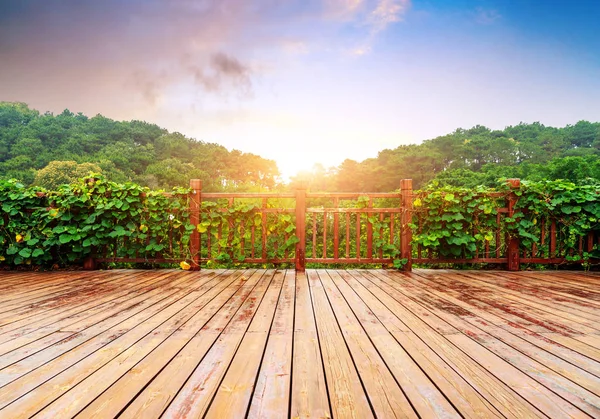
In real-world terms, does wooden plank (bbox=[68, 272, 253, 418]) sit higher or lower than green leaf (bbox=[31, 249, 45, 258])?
lower

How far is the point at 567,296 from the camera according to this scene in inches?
97.9

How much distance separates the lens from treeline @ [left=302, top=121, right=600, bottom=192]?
59.6 feet

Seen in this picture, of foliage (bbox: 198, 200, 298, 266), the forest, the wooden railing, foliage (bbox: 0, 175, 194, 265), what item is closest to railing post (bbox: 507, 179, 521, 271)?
the wooden railing

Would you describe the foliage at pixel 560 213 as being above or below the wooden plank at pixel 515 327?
above

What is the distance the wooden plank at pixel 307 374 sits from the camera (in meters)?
0.92

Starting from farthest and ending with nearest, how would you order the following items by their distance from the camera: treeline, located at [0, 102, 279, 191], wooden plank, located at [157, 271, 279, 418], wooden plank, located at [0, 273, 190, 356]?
treeline, located at [0, 102, 279, 191] → wooden plank, located at [0, 273, 190, 356] → wooden plank, located at [157, 271, 279, 418]

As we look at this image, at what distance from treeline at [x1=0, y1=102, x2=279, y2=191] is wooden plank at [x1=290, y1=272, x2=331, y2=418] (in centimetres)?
2226

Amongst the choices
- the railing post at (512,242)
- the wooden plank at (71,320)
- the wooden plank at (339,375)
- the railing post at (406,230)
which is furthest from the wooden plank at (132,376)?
the railing post at (512,242)

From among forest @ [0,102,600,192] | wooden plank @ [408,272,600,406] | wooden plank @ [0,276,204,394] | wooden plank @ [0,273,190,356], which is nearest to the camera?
wooden plank @ [408,272,600,406]

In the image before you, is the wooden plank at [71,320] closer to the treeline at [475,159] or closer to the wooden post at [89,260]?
the wooden post at [89,260]

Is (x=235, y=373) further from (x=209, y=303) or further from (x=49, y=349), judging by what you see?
(x=209, y=303)

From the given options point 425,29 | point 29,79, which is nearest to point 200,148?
point 29,79

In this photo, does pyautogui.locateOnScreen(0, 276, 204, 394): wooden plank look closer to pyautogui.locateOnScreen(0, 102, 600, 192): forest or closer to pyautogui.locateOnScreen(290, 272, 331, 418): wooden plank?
pyautogui.locateOnScreen(290, 272, 331, 418): wooden plank

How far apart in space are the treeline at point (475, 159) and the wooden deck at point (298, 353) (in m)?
15.5
